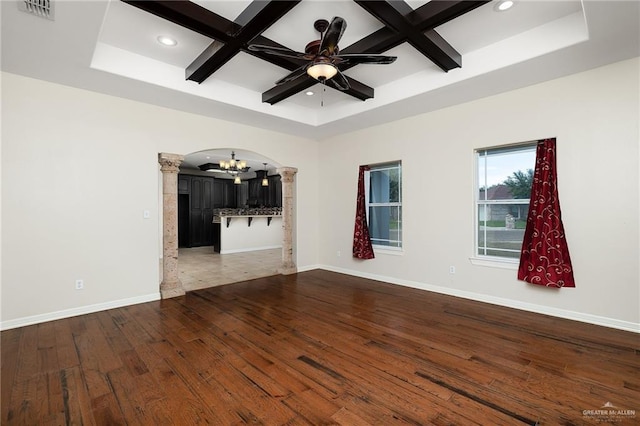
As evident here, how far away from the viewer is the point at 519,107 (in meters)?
3.73

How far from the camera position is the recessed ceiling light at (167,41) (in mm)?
3184

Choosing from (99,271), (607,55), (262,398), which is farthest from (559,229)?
(99,271)

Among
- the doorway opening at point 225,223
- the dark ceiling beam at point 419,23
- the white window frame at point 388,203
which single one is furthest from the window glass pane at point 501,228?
the doorway opening at point 225,223

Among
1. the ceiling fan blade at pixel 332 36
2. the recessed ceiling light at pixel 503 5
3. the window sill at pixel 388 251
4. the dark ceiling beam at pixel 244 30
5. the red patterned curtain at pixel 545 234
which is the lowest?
the window sill at pixel 388 251

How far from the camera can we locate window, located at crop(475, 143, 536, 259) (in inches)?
153

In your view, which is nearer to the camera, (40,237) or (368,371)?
(368,371)

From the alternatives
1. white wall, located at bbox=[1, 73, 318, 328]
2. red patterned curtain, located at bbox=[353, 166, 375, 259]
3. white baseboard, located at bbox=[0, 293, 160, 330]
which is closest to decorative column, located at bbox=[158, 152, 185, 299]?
white wall, located at bbox=[1, 73, 318, 328]

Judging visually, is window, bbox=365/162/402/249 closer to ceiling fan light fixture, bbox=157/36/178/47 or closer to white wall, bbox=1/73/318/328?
white wall, bbox=1/73/318/328

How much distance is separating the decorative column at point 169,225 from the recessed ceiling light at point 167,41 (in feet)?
5.18

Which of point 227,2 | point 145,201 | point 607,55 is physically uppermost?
point 227,2

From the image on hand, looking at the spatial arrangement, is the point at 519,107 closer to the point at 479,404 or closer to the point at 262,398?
the point at 479,404

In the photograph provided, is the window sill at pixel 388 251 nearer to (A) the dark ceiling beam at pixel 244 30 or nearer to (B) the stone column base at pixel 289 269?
(B) the stone column base at pixel 289 269

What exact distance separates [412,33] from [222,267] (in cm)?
574

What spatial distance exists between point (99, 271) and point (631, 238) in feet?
20.5
